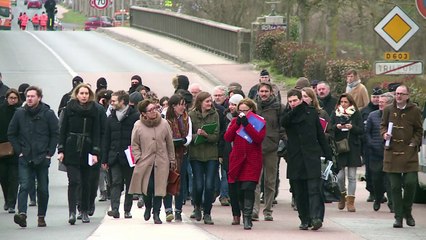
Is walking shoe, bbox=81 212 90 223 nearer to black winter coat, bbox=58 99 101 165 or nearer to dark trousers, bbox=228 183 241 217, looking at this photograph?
black winter coat, bbox=58 99 101 165

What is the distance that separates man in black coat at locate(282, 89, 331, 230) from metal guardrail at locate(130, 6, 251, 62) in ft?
86.2

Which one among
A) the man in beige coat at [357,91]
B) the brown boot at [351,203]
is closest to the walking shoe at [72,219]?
the brown boot at [351,203]

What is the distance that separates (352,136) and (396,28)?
1.90 m

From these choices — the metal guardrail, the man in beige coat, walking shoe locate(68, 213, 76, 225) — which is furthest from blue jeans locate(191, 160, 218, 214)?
the metal guardrail

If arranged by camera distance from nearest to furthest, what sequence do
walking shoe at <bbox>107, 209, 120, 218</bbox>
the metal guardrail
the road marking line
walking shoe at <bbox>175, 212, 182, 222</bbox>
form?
walking shoe at <bbox>175, 212, 182, 222</bbox>
walking shoe at <bbox>107, 209, 120, 218</bbox>
the road marking line
the metal guardrail

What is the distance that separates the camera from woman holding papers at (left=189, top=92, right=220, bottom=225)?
16656 mm

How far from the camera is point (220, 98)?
61.8 ft

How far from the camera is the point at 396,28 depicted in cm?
1916

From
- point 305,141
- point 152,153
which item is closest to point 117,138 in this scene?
point 152,153

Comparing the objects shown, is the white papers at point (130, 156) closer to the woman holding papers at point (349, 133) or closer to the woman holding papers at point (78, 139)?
the woman holding papers at point (78, 139)

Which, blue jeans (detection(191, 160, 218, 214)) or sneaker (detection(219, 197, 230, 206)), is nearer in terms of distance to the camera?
blue jeans (detection(191, 160, 218, 214))

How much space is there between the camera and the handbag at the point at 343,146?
60.2 feet

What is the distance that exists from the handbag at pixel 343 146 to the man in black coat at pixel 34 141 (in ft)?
14.0

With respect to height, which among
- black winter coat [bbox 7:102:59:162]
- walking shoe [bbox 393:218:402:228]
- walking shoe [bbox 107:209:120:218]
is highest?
black winter coat [bbox 7:102:59:162]
